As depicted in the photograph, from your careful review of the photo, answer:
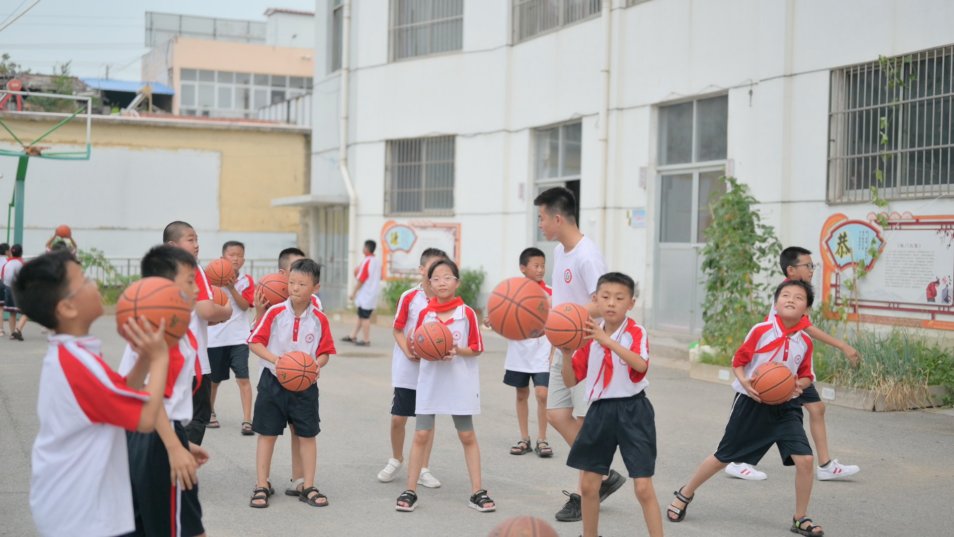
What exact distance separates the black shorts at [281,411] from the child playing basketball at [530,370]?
2488mm

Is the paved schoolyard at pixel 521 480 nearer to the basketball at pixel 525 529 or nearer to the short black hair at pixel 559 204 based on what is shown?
the short black hair at pixel 559 204

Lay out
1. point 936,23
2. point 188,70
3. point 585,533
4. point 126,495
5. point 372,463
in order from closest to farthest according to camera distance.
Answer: point 126,495, point 585,533, point 372,463, point 936,23, point 188,70

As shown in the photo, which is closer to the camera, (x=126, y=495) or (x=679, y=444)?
(x=126, y=495)

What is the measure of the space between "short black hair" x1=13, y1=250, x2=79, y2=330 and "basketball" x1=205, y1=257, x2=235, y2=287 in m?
4.35

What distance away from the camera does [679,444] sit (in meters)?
10.1

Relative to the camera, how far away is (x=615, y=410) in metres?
6.25

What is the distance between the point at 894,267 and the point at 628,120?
619cm

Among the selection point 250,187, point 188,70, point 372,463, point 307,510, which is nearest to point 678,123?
point 372,463

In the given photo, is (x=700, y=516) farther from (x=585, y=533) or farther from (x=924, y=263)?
(x=924, y=263)

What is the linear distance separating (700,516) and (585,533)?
1517mm

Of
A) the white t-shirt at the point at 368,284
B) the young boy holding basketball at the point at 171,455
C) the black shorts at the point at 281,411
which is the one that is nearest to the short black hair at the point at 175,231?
the black shorts at the point at 281,411

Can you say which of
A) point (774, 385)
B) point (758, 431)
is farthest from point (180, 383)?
point (758, 431)

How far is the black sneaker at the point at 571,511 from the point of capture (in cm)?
728

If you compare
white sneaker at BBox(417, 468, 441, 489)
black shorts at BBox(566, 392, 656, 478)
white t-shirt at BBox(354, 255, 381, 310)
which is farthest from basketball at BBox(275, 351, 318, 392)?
white t-shirt at BBox(354, 255, 381, 310)
